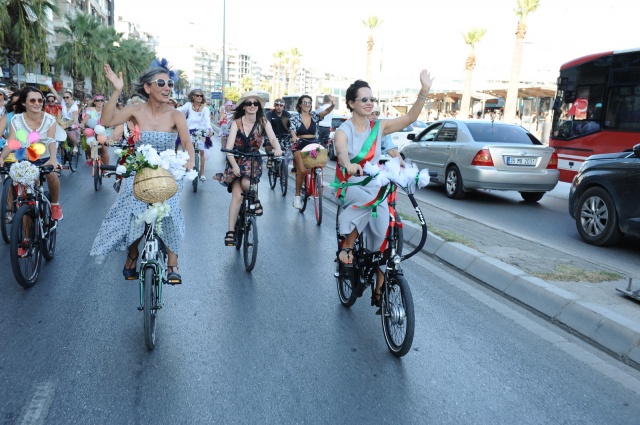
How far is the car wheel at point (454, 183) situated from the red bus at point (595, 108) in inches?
96.7

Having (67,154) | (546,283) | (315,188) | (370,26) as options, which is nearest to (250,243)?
(546,283)

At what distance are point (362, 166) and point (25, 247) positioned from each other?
10.2ft

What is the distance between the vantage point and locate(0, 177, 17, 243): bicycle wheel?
6193 mm

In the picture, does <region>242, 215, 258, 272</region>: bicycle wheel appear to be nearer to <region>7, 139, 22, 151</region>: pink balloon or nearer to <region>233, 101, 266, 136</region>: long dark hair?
<region>233, 101, 266, 136</region>: long dark hair

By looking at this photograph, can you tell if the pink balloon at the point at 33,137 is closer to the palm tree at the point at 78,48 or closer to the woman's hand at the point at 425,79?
the woman's hand at the point at 425,79

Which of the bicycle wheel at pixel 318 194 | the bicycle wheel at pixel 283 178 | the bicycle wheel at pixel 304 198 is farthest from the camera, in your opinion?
the bicycle wheel at pixel 283 178

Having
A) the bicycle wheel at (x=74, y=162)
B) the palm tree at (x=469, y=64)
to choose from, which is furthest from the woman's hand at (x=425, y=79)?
the palm tree at (x=469, y=64)

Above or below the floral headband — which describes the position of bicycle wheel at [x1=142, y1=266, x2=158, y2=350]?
below

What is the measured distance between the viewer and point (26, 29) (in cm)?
2461

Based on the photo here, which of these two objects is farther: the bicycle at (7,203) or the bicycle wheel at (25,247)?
the bicycle at (7,203)

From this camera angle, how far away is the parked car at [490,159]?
11133mm

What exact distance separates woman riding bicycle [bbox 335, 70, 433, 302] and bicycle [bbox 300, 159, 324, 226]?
411cm

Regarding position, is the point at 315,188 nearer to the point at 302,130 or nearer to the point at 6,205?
the point at 302,130

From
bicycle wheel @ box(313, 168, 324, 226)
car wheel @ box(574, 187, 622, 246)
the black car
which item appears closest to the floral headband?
bicycle wheel @ box(313, 168, 324, 226)
